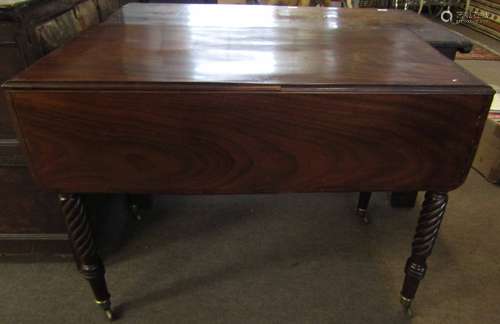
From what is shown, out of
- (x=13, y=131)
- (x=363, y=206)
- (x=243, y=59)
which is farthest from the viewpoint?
(x=363, y=206)

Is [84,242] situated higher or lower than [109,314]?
higher

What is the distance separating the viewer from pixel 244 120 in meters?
0.82

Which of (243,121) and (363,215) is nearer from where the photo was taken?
(243,121)

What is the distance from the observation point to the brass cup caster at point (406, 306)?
1.16 m

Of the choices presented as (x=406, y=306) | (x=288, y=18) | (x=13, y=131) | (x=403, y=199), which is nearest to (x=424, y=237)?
(x=406, y=306)

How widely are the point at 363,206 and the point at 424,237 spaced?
57cm

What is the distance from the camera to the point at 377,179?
907mm

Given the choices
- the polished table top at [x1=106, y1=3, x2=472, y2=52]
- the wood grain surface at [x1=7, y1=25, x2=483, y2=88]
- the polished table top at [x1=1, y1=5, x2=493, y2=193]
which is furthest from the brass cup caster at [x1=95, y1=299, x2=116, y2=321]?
the polished table top at [x1=106, y1=3, x2=472, y2=52]

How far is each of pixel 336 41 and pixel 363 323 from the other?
2.80 ft

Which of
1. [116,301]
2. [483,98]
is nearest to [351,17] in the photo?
[483,98]

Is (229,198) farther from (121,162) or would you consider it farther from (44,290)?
(121,162)

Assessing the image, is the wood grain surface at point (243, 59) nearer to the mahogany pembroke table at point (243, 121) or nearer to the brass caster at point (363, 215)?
the mahogany pembroke table at point (243, 121)

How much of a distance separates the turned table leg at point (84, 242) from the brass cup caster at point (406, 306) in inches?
35.0

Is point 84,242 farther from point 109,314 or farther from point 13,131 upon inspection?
point 13,131
